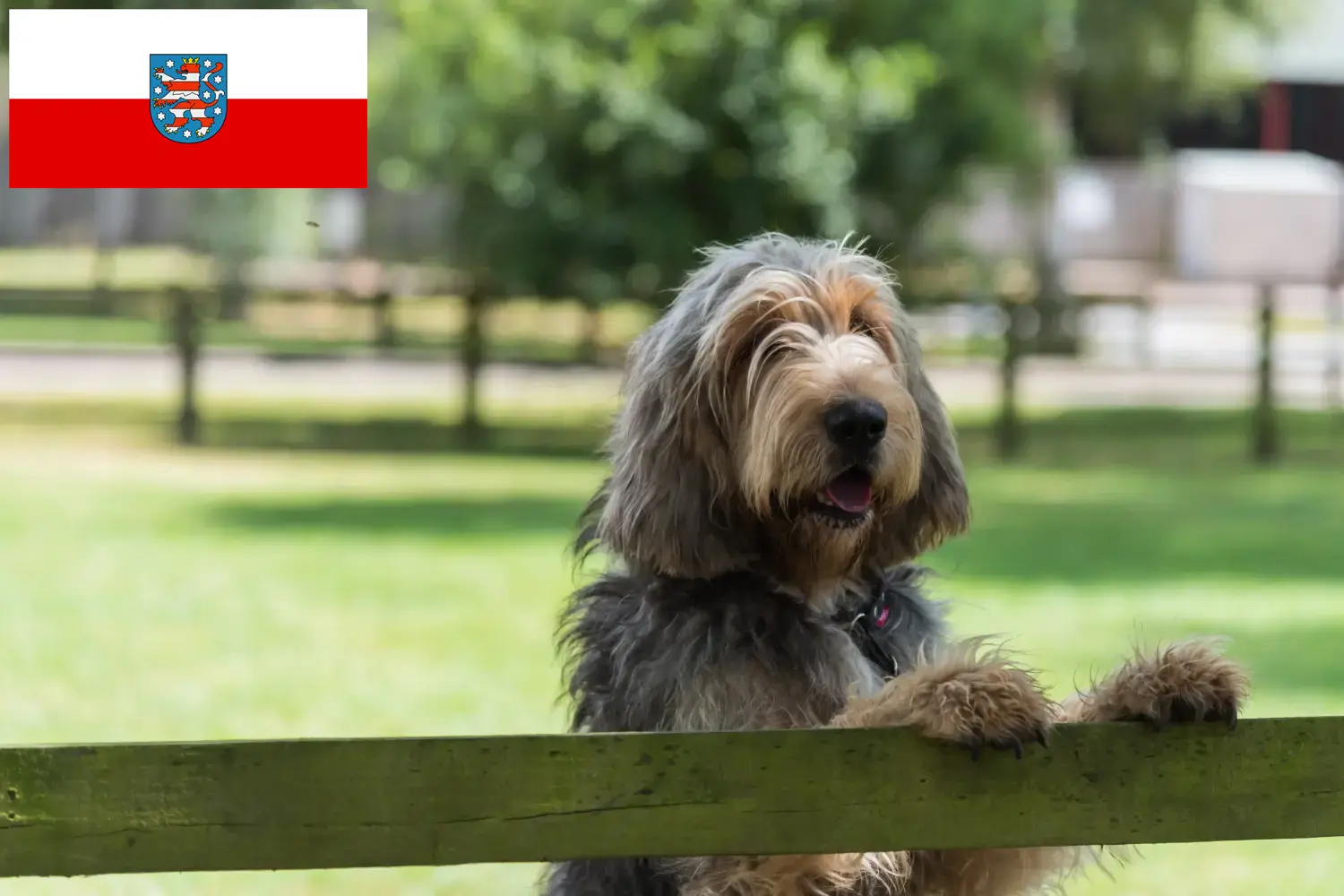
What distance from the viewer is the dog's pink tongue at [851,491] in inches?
163

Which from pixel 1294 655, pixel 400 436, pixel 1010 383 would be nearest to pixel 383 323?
pixel 400 436

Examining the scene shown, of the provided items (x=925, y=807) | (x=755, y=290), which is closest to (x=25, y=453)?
(x=755, y=290)

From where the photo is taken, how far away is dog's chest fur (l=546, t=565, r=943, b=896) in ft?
13.4

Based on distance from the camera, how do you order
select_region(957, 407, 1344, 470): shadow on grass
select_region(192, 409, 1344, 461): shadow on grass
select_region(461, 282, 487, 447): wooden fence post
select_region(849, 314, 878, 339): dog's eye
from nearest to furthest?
1. select_region(849, 314, 878, 339): dog's eye
2. select_region(957, 407, 1344, 470): shadow on grass
3. select_region(192, 409, 1344, 461): shadow on grass
4. select_region(461, 282, 487, 447): wooden fence post

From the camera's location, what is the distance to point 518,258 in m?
19.1

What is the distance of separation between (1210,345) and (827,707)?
93.3 ft

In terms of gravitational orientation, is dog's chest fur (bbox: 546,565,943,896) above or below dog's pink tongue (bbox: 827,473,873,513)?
below

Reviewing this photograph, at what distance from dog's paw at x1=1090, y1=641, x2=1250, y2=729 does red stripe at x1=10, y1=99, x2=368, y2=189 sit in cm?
196

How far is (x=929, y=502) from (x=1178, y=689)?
3.48 feet

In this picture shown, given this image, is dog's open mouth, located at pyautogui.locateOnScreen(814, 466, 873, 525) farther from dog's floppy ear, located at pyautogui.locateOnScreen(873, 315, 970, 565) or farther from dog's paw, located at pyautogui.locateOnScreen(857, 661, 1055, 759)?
dog's paw, located at pyautogui.locateOnScreen(857, 661, 1055, 759)

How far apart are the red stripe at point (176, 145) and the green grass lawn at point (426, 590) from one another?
178 cm

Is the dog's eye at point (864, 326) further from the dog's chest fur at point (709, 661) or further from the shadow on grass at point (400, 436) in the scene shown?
the shadow on grass at point (400, 436)

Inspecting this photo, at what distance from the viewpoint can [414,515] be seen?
49.1 ft

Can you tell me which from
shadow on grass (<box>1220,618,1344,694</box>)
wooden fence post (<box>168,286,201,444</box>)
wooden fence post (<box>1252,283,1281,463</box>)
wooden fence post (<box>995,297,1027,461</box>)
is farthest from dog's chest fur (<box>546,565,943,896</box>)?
wooden fence post (<box>168,286,201,444</box>)
